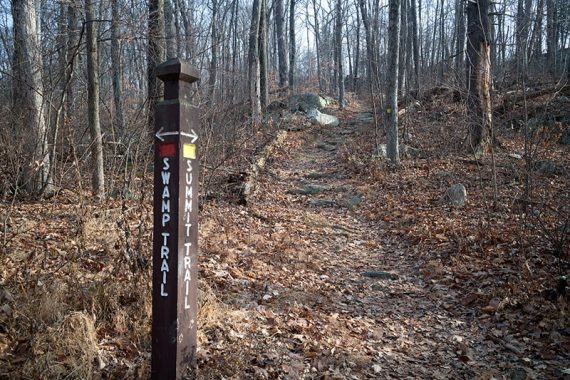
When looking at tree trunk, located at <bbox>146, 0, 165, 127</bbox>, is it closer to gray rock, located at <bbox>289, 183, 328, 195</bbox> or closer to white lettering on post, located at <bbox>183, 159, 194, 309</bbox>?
gray rock, located at <bbox>289, 183, 328, 195</bbox>

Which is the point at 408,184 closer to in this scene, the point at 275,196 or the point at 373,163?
the point at 373,163

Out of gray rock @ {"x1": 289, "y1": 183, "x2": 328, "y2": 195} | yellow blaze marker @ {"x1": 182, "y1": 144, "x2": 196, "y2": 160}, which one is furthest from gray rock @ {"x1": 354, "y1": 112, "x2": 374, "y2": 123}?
yellow blaze marker @ {"x1": 182, "y1": 144, "x2": 196, "y2": 160}

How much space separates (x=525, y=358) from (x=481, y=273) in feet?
5.89

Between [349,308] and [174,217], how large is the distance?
2993 millimetres

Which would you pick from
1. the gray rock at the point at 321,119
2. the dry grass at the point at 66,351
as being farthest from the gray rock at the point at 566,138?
the dry grass at the point at 66,351

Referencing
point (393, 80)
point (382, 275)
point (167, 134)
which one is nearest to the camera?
point (167, 134)

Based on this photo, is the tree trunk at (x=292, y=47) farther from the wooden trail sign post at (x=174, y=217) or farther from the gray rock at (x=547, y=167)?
the wooden trail sign post at (x=174, y=217)

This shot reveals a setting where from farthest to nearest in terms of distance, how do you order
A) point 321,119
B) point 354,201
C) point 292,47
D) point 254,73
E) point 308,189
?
point 292,47, point 321,119, point 254,73, point 308,189, point 354,201

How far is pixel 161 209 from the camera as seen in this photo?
2.82 m

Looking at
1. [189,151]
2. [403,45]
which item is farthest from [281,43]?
[189,151]

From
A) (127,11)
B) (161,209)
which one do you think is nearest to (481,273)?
(161,209)

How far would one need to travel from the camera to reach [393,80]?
12422 mm

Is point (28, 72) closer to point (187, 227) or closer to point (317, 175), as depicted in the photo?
point (187, 227)

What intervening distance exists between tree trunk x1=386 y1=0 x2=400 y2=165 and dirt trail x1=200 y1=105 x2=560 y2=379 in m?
4.45
